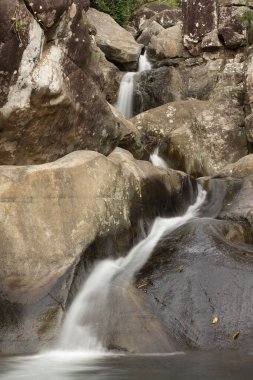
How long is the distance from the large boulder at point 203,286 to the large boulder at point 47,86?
2.21m

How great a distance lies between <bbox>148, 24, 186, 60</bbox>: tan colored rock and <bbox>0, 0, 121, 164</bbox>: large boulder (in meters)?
8.77

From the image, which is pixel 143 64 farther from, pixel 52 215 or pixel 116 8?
pixel 52 215

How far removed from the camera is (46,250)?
5.94 meters

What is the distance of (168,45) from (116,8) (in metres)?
6.41

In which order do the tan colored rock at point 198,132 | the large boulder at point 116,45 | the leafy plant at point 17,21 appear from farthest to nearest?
the large boulder at point 116,45 → the tan colored rock at point 198,132 → the leafy plant at point 17,21

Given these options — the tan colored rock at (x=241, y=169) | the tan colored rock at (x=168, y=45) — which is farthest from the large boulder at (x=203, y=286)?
the tan colored rock at (x=168, y=45)

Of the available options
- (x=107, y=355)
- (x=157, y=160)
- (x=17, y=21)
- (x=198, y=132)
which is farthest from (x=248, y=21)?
(x=107, y=355)

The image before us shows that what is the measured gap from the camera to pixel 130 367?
14.0ft

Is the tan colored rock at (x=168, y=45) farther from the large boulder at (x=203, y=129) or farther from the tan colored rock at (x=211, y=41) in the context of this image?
the large boulder at (x=203, y=129)

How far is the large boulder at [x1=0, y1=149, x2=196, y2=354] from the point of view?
17.7 feet

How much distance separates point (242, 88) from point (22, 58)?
847 centimetres

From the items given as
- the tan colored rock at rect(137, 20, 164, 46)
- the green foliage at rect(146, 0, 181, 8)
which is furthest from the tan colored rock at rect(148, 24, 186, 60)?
the green foliage at rect(146, 0, 181, 8)

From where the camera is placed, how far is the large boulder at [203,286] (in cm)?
500

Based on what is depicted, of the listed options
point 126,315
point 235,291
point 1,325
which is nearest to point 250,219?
point 235,291
